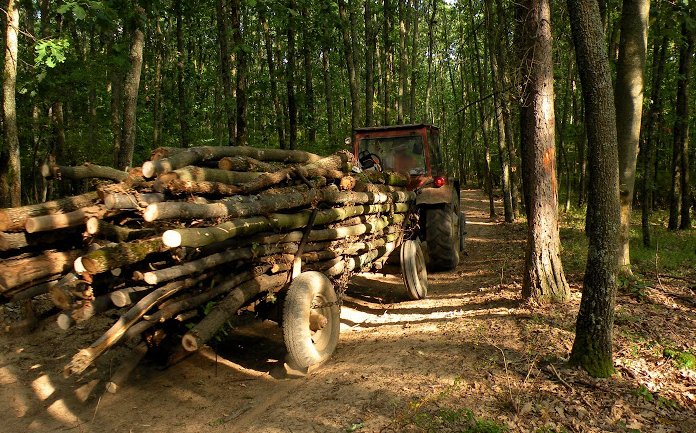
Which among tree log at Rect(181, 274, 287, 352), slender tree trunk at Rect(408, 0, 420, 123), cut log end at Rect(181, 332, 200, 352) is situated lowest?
cut log end at Rect(181, 332, 200, 352)

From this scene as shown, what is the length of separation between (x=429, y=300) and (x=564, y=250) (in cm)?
360

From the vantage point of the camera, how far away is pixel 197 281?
393cm

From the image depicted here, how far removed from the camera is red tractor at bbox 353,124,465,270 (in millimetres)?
8492

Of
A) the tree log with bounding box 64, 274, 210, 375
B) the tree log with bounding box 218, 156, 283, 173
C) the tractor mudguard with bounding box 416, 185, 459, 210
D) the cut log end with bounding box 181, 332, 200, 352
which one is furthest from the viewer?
the tractor mudguard with bounding box 416, 185, 459, 210

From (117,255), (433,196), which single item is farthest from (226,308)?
(433,196)

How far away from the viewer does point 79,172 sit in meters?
4.17

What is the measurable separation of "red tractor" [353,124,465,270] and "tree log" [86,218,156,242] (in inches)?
207

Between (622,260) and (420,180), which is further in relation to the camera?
(420,180)

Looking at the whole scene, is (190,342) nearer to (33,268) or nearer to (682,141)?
(33,268)

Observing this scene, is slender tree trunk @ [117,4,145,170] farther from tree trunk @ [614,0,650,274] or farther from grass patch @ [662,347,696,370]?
grass patch @ [662,347,696,370]

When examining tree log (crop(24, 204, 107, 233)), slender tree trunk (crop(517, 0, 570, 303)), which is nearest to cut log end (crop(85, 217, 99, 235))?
tree log (crop(24, 204, 107, 233))

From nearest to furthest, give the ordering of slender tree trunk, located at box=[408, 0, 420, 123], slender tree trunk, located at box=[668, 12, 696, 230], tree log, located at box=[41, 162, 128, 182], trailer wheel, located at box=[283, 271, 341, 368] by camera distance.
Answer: tree log, located at box=[41, 162, 128, 182], trailer wheel, located at box=[283, 271, 341, 368], slender tree trunk, located at box=[668, 12, 696, 230], slender tree trunk, located at box=[408, 0, 420, 123]

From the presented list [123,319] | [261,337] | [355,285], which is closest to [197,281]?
[123,319]

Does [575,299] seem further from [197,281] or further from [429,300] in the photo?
[197,281]
